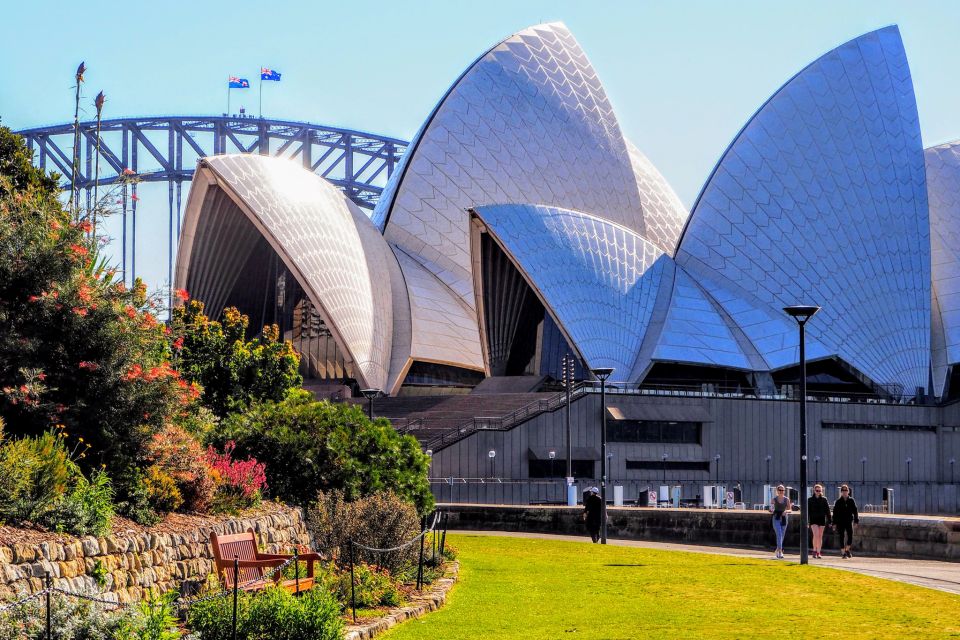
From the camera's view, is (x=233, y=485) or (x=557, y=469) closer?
(x=233, y=485)

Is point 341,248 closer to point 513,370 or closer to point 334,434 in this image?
point 513,370

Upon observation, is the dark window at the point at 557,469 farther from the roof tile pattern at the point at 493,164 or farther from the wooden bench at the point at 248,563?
the wooden bench at the point at 248,563

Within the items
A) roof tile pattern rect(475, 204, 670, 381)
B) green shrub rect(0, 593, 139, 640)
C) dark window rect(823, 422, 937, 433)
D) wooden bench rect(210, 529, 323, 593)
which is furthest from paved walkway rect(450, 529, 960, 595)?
dark window rect(823, 422, 937, 433)

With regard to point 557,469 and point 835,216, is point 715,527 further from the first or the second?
point 835,216

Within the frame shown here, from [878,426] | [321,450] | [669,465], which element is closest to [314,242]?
[669,465]

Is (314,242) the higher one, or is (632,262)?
(314,242)

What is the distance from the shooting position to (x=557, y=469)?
43.9 meters

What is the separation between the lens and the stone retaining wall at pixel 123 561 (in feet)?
32.0

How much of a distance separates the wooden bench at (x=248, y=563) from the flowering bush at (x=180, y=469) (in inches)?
34.8

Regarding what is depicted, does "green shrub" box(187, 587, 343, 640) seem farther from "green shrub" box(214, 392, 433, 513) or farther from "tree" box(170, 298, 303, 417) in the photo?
"tree" box(170, 298, 303, 417)

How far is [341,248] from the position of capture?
2047 inches

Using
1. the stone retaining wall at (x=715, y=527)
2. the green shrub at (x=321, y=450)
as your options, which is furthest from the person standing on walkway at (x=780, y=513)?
the green shrub at (x=321, y=450)

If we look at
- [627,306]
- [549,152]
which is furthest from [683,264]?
[549,152]

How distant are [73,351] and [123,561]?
116 inches
